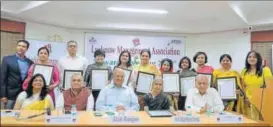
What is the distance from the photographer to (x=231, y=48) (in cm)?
496

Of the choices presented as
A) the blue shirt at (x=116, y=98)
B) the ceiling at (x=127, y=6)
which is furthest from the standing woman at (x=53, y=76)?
the ceiling at (x=127, y=6)

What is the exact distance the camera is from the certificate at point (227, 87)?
2910mm

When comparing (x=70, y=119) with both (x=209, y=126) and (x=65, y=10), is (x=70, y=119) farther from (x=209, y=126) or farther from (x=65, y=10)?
(x=209, y=126)

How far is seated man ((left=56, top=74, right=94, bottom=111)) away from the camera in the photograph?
8.60 feet

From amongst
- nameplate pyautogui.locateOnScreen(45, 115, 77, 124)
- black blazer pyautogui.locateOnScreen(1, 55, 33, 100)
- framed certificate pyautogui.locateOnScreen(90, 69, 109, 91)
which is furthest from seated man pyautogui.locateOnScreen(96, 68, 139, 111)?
nameplate pyautogui.locateOnScreen(45, 115, 77, 124)

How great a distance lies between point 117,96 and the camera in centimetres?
266

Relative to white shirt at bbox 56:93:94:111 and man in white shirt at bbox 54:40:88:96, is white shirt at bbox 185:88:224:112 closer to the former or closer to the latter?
white shirt at bbox 56:93:94:111

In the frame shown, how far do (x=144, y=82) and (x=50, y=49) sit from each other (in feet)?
5.98

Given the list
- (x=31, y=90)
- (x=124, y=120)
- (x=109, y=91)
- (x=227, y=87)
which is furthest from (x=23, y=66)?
(x=227, y=87)

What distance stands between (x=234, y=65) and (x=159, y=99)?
98.7 inches

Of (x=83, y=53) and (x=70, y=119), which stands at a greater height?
(x=83, y=53)

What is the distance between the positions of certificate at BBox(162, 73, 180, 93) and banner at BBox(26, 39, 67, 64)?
4.89ft

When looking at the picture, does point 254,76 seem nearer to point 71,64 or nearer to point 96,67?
point 96,67

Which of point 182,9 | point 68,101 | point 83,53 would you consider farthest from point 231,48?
point 182,9
